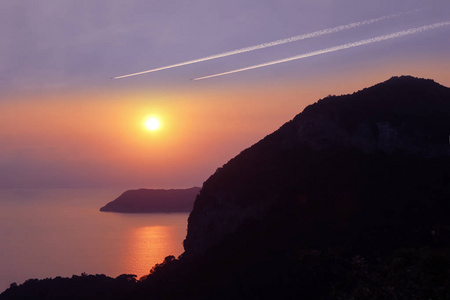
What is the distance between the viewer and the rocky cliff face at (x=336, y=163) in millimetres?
68938

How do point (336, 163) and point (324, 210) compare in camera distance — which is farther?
point (336, 163)

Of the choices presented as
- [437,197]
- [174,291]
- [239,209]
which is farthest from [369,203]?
[174,291]

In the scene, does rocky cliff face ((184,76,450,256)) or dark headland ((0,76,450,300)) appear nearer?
dark headland ((0,76,450,300))

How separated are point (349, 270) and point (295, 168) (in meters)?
31.0

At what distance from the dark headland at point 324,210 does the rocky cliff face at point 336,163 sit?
16cm

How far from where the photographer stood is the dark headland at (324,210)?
51.2 meters

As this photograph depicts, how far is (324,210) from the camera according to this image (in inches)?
2724

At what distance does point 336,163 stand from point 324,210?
9383 mm

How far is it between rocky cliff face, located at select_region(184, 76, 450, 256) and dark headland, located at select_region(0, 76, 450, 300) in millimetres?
162

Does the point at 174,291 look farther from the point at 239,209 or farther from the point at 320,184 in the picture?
the point at 320,184

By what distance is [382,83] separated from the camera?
90.4 m

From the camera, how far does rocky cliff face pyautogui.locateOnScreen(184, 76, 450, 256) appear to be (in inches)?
2714

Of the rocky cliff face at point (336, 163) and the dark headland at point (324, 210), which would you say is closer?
the dark headland at point (324, 210)

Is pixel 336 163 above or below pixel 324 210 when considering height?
above
